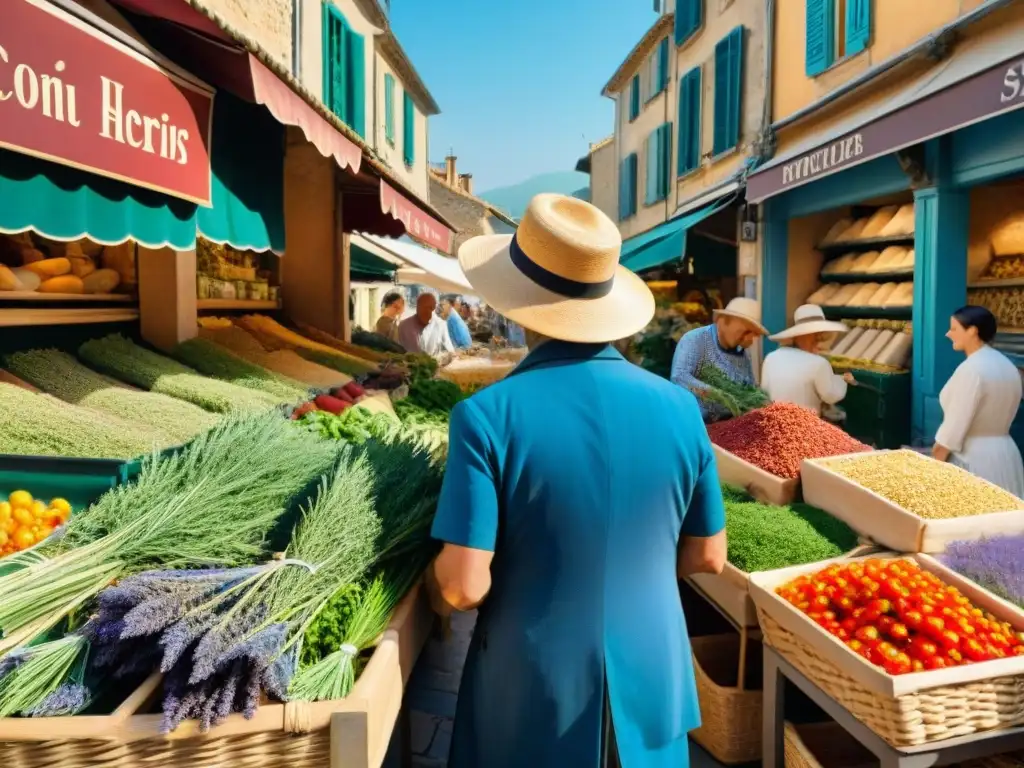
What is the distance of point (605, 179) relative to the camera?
24.0m

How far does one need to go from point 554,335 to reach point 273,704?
930mm

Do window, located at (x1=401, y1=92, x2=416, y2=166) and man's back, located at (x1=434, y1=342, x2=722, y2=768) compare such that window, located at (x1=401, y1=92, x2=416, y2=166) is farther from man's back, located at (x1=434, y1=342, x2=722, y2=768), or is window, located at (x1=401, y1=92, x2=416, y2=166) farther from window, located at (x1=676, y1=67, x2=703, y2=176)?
man's back, located at (x1=434, y1=342, x2=722, y2=768)

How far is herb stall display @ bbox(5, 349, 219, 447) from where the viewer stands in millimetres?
3158

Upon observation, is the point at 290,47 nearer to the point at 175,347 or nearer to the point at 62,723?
the point at 175,347

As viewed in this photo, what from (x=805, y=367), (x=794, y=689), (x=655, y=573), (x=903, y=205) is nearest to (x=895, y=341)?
(x=903, y=205)

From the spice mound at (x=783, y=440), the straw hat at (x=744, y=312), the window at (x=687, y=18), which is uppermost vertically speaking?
the window at (x=687, y=18)

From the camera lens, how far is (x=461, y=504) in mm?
1466

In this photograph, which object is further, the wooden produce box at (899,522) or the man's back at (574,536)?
the wooden produce box at (899,522)

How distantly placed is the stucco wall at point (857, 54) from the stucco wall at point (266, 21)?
20.1ft

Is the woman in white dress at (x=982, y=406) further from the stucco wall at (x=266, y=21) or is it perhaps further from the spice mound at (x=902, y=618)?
the stucco wall at (x=266, y=21)

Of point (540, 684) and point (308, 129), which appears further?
point (308, 129)

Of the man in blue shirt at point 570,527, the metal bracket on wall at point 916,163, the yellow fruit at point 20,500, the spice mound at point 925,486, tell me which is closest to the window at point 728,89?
the metal bracket on wall at point 916,163

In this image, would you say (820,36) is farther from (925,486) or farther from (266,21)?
(925,486)

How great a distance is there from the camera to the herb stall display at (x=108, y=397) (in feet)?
10.4
